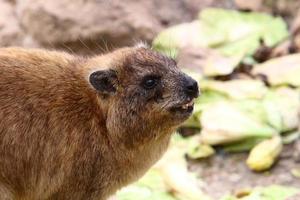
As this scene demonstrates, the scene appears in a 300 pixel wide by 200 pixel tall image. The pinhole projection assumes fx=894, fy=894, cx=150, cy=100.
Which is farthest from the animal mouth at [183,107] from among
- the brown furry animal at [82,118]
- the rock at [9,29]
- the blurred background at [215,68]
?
the rock at [9,29]

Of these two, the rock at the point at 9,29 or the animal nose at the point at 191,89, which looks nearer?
the animal nose at the point at 191,89

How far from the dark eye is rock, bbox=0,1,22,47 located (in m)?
3.23

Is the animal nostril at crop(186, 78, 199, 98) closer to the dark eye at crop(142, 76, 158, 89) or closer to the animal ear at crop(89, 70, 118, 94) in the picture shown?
the dark eye at crop(142, 76, 158, 89)

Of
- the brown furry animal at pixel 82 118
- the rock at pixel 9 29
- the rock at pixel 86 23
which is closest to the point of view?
the brown furry animal at pixel 82 118

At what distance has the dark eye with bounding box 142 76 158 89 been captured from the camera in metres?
5.33

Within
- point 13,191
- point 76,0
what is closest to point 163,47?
point 76,0

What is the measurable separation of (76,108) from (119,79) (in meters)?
0.32

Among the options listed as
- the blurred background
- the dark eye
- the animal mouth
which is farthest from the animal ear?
the blurred background

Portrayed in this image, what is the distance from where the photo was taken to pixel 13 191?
526 cm

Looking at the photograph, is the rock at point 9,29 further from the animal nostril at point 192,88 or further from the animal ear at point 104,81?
the animal nostril at point 192,88

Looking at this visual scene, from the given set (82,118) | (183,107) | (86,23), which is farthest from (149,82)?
(86,23)

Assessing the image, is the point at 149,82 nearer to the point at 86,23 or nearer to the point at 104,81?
the point at 104,81

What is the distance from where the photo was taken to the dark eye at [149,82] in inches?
210

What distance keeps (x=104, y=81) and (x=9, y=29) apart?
3223 millimetres
